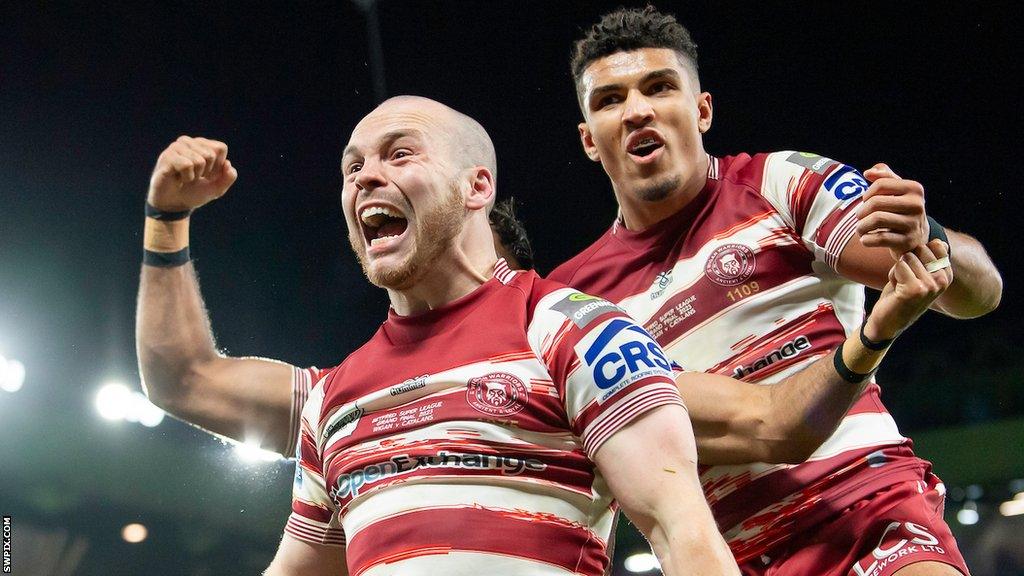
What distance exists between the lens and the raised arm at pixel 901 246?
1.78 metres

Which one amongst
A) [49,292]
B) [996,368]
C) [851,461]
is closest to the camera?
[851,461]

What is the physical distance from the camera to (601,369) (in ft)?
5.64

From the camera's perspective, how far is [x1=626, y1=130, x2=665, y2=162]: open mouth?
8.52ft

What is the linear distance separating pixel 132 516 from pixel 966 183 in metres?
8.53

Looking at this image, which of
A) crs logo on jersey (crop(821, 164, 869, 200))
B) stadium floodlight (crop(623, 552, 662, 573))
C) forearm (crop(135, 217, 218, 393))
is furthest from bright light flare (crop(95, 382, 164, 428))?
crs logo on jersey (crop(821, 164, 869, 200))

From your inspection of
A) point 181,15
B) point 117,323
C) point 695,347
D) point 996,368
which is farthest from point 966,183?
point 695,347

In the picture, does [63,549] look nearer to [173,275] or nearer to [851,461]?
[173,275]

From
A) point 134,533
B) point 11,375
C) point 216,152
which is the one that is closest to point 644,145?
point 216,152

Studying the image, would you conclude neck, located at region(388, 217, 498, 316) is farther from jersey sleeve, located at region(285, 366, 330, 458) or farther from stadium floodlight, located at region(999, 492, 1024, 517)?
stadium floodlight, located at region(999, 492, 1024, 517)

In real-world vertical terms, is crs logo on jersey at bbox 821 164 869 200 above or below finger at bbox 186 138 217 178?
below

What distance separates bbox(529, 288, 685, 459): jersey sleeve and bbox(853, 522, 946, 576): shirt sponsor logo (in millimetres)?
664

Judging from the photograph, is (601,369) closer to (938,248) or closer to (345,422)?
(345,422)

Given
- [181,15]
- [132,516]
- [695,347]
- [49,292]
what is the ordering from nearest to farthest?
[695,347], [181,15], [49,292], [132,516]

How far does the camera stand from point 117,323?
31.4 feet
